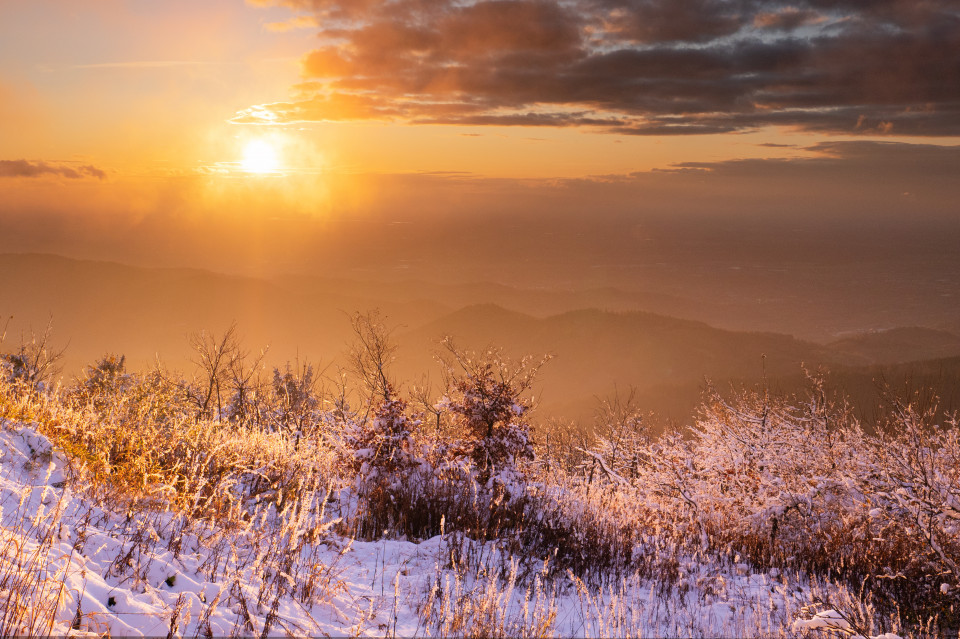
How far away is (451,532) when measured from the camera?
701 cm

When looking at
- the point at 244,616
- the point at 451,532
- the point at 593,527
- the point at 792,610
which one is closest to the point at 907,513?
the point at 792,610

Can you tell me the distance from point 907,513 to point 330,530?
7.87 metres

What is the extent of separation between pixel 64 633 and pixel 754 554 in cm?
828

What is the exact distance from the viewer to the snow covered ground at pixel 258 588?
3.40m

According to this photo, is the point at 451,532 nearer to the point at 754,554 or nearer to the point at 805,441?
the point at 754,554

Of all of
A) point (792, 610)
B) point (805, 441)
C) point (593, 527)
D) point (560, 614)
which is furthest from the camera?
point (805, 441)

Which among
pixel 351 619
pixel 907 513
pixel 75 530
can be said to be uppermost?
pixel 907 513

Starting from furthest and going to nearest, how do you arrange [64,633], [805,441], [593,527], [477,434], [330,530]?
[805,441]
[477,434]
[593,527]
[330,530]
[64,633]

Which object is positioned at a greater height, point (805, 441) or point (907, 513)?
point (805, 441)

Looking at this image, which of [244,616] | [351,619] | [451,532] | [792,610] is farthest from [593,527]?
[244,616]

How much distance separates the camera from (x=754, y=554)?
27.1 ft

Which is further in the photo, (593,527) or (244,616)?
(593,527)

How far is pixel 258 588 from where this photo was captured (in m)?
4.31

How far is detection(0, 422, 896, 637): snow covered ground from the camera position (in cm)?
340
